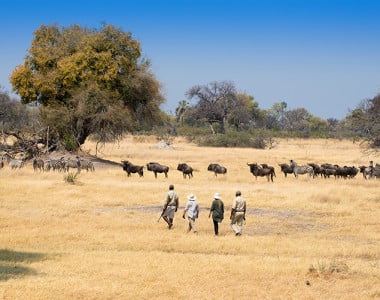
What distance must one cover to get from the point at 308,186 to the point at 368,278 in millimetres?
19606

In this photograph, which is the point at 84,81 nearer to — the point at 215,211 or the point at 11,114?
the point at 11,114

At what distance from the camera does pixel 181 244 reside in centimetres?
1786

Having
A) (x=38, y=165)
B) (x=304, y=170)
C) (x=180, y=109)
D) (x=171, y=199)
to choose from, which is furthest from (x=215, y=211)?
(x=180, y=109)

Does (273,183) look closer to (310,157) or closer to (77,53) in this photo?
(77,53)

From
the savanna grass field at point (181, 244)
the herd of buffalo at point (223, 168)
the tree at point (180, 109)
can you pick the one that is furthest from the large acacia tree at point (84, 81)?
the tree at point (180, 109)

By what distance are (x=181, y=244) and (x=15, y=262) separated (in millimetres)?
4879

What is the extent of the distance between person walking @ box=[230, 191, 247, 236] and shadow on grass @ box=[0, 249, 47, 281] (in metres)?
6.32

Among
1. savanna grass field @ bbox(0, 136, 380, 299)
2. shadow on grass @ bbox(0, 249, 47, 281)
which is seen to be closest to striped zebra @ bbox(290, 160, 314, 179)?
savanna grass field @ bbox(0, 136, 380, 299)

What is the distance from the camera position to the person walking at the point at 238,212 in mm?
19344

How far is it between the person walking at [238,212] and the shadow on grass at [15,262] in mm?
6324

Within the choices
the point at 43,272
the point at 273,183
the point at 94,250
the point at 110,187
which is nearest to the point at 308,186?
the point at 273,183

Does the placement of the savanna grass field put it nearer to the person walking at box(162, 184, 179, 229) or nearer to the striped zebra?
the person walking at box(162, 184, 179, 229)

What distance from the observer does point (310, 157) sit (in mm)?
59219

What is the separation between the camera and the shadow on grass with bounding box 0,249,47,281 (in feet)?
44.8
